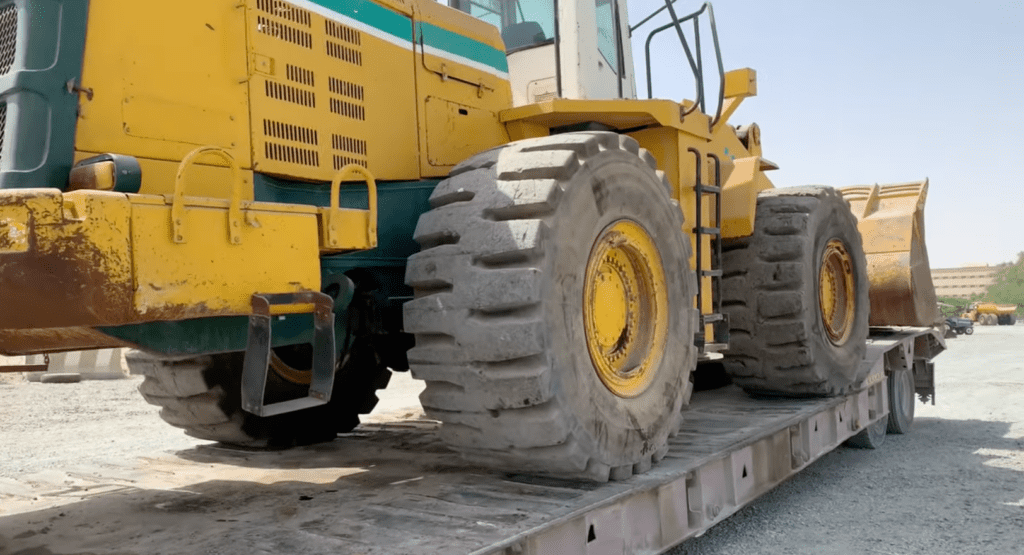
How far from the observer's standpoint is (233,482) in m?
4.29

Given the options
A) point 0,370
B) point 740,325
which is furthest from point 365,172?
point 740,325

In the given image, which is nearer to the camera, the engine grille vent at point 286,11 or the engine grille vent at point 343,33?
the engine grille vent at point 286,11

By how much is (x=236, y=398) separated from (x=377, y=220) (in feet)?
4.93

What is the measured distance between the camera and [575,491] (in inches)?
143

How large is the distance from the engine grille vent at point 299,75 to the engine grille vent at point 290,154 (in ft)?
0.96

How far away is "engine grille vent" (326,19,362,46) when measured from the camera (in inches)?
157

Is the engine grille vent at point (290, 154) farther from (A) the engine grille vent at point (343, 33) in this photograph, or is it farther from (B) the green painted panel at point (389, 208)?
(A) the engine grille vent at point (343, 33)

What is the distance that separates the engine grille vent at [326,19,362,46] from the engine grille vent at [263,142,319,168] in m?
0.57

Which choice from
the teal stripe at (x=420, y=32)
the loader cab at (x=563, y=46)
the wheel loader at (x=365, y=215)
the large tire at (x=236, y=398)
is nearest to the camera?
the wheel loader at (x=365, y=215)

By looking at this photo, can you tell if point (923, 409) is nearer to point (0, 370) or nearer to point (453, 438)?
point (453, 438)

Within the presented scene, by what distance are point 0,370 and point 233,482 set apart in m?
1.40

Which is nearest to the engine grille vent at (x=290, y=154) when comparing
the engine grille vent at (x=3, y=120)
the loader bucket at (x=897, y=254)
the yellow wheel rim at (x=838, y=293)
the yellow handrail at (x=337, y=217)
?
the yellow handrail at (x=337, y=217)

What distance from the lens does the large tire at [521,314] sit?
337cm

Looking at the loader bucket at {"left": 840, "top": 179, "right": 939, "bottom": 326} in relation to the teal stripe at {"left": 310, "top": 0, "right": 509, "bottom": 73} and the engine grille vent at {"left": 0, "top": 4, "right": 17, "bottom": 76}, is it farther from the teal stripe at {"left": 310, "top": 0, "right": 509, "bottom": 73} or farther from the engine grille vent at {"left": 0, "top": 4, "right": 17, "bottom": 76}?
the engine grille vent at {"left": 0, "top": 4, "right": 17, "bottom": 76}
